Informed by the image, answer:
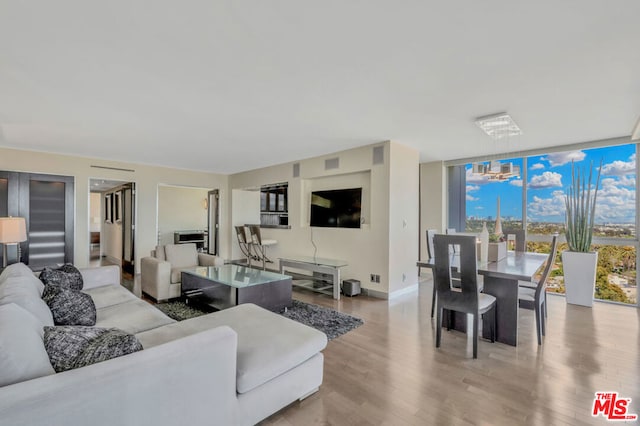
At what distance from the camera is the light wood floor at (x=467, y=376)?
6.42 feet

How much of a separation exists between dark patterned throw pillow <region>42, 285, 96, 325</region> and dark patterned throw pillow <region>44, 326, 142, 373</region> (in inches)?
36.6

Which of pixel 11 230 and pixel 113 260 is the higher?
pixel 11 230

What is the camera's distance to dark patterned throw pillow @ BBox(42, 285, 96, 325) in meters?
2.14

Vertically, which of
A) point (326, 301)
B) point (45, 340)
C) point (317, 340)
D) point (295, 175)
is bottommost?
point (326, 301)

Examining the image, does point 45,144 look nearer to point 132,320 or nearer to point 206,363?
point 132,320

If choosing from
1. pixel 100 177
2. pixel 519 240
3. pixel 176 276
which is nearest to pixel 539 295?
pixel 519 240

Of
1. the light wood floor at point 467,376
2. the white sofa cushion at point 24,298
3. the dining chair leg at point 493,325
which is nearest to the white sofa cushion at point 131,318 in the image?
the white sofa cushion at point 24,298

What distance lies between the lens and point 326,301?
458 cm

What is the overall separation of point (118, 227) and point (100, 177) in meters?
2.02

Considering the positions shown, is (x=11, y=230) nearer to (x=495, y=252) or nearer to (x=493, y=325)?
(x=493, y=325)

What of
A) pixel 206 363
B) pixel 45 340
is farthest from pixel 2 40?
pixel 206 363

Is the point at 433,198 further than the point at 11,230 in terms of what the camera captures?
Yes

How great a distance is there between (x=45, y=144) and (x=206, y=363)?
5.77 meters

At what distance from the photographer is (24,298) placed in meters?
1.84
